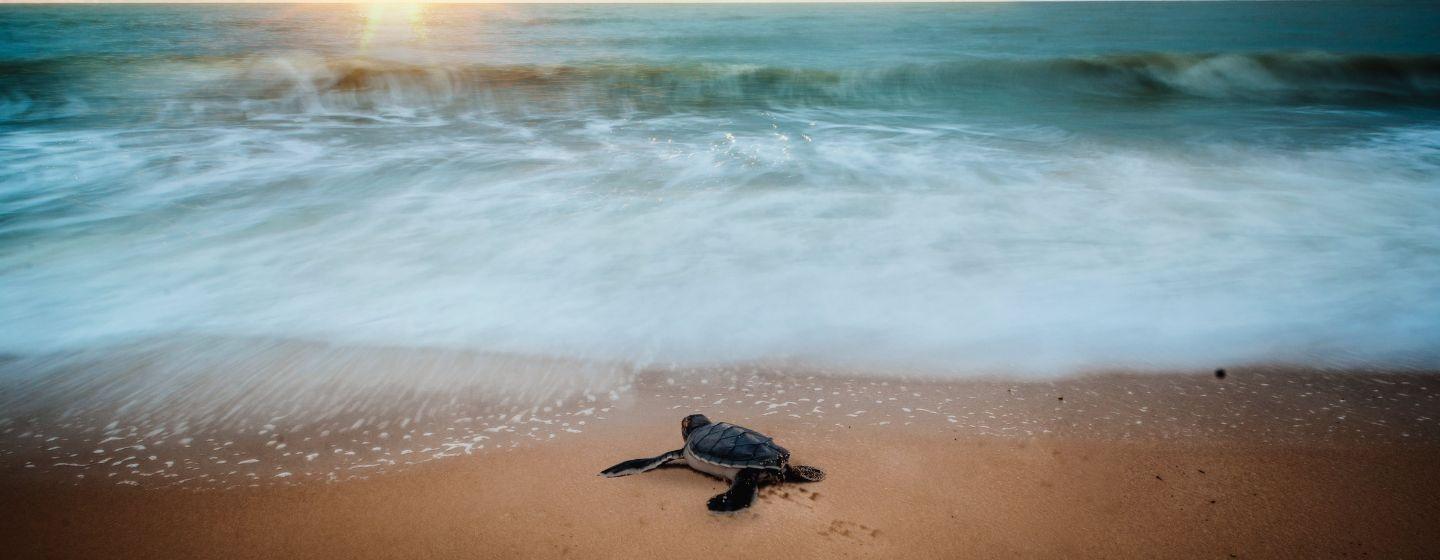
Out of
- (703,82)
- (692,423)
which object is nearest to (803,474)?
(692,423)

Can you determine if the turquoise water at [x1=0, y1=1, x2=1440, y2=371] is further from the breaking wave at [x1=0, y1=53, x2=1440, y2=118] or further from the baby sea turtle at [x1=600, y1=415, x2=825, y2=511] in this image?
the baby sea turtle at [x1=600, y1=415, x2=825, y2=511]

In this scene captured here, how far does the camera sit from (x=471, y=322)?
13.7ft

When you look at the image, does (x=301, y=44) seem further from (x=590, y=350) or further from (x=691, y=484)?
(x=691, y=484)

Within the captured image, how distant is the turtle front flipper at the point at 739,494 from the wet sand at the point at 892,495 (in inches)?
1.7

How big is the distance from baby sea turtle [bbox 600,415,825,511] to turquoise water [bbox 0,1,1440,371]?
1.07 meters

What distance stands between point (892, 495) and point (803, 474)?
31cm

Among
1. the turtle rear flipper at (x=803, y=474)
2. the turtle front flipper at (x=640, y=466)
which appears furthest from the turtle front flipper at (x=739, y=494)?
the turtle front flipper at (x=640, y=466)

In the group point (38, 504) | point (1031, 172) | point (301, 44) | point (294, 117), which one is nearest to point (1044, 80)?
point (1031, 172)

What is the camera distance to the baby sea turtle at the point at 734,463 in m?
2.39

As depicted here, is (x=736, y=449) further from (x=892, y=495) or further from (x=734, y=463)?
(x=892, y=495)

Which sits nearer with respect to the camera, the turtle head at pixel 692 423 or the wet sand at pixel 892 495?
the wet sand at pixel 892 495

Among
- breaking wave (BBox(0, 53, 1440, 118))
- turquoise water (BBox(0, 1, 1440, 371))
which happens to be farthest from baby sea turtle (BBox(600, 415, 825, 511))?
breaking wave (BBox(0, 53, 1440, 118))

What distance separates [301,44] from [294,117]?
45.6ft

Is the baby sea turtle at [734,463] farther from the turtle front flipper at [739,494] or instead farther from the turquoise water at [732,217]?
the turquoise water at [732,217]
